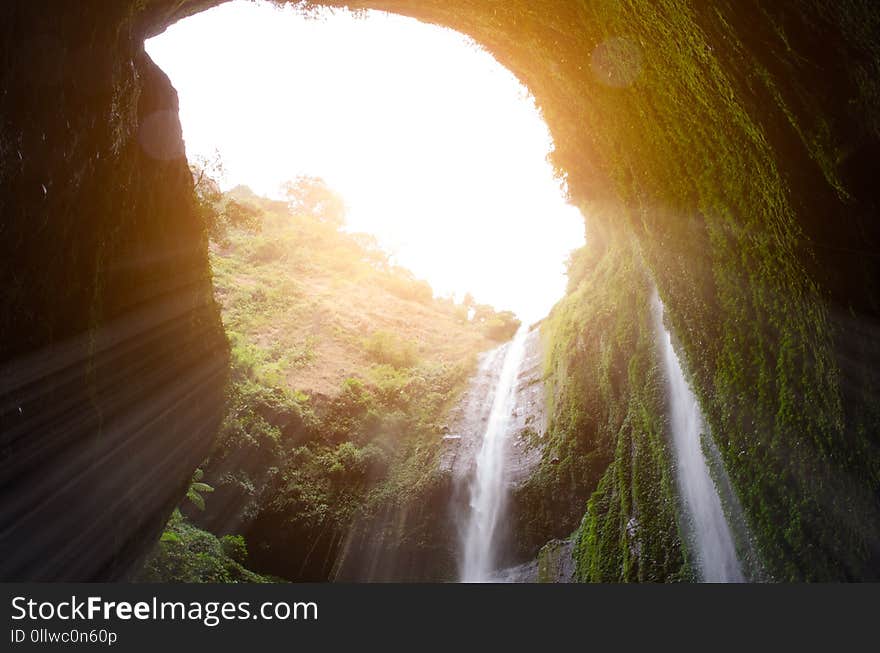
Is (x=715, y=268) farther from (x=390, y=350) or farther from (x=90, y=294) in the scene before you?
(x=390, y=350)

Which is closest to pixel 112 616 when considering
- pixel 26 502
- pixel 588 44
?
pixel 26 502

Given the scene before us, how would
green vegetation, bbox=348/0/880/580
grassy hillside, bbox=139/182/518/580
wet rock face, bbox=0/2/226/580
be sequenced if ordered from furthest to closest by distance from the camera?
1. grassy hillside, bbox=139/182/518/580
2. wet rock face, bbox=0/2/226/580
3. green vegetation, bbox=348/0/880/580

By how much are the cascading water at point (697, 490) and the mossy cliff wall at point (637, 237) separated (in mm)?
1181

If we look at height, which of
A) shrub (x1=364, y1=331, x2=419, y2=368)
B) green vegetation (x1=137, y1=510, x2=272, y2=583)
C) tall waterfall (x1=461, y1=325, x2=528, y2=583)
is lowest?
green vegetation (x1=137, y1=510, x2=272, y2=583)

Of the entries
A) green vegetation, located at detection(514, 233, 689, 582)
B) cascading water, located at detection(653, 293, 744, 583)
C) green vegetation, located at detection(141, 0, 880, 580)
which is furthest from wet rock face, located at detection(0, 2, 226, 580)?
cascading water, located at detection(653, 293, 744, 583)

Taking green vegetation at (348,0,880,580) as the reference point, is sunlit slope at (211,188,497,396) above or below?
above

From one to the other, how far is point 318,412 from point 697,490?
571 inches

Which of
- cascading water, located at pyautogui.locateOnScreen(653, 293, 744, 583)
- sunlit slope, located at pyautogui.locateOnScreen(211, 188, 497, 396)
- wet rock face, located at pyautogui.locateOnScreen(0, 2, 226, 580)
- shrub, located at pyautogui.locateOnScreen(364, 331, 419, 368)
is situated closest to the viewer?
wet rock face, located at pyautogui.locateOnScreen(0, 2, 226, 580)

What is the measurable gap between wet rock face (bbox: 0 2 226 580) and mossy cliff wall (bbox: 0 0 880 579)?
4 cm

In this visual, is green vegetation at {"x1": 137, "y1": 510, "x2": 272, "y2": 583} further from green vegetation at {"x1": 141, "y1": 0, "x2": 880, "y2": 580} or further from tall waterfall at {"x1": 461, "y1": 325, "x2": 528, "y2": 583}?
tall waterfall at {"x1": 461, "y1": 325, "x2": 528, "y2": 583}

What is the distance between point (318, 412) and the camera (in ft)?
63.5

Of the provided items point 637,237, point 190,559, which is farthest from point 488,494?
point 637,237

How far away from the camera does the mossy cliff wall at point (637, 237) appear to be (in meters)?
3.96

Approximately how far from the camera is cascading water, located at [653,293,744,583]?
849 centimetres
